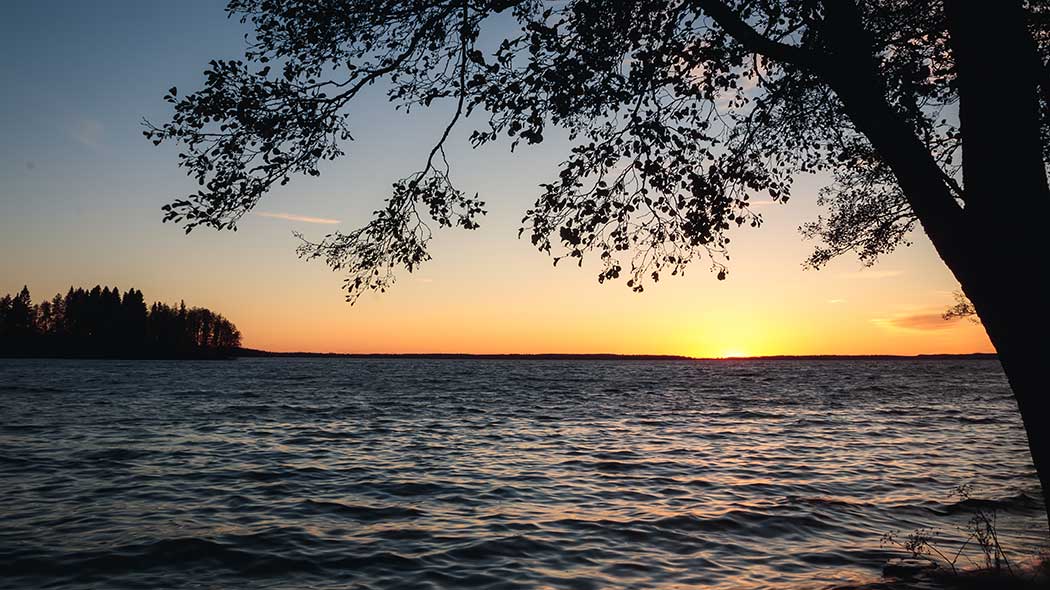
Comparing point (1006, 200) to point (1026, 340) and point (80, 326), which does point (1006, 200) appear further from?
point (80, 326)

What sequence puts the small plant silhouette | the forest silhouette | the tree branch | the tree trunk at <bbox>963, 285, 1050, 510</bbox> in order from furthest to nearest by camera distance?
the forest silhouette < the small plant silhouette < the tree branch < the tree trunk at <bbox>963, 285, 1050, 510</bbox>

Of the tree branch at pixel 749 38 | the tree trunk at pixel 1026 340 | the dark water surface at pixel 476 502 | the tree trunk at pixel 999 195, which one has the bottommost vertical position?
the dark water surface at pixel 476 502

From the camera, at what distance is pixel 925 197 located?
609 cm

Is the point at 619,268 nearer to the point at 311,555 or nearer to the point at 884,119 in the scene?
the point at 884,119

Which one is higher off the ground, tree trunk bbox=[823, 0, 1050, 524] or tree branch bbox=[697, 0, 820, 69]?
tree branch bbox=[697, 0, 820, 69]

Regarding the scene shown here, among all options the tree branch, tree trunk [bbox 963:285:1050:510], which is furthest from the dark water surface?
the tree branch

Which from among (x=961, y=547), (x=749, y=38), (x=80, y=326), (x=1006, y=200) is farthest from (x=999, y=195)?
(x=80, y=326)

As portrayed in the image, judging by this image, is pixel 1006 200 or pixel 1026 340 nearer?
pixel 1026 340

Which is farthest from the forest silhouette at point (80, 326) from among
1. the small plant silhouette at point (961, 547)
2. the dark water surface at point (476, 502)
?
the small plant silhouette at point (961, 547)

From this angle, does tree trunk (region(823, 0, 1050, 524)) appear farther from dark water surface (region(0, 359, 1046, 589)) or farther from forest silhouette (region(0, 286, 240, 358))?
forest silhouette (region(0, 286, 240, 358))

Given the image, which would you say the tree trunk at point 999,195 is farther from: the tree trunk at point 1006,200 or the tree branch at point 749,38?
the tree branch at point 749,38

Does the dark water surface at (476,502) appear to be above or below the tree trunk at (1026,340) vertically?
below

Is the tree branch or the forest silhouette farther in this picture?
the forest silhouette

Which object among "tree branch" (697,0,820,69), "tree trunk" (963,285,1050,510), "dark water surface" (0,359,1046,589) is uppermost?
"tree branch" (697,0,820,69)
